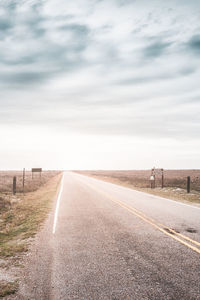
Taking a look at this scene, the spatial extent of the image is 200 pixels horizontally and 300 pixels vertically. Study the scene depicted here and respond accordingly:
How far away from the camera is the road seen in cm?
422

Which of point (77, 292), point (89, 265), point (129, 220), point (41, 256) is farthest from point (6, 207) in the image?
point (77, 292)

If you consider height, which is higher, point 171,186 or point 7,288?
point 7,288

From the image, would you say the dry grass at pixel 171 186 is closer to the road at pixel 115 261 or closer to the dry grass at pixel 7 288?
the road at pixel 115 261

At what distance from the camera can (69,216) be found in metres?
11.1

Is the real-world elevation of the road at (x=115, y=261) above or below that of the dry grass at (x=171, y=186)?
above

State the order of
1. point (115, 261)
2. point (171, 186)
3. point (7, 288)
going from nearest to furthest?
point (7, 288) < point (115, 261) < point (171, 186)

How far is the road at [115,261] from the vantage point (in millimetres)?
4219

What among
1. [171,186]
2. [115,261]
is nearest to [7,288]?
[115,261]

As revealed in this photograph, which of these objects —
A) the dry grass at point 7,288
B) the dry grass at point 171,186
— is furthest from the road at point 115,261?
the dry grass at point 171,186

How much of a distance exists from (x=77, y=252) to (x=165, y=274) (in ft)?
7.78

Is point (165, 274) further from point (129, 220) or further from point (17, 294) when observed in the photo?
point (129, 220)

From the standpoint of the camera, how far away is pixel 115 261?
555 cm

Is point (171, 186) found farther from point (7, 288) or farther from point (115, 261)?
point (7, 288)

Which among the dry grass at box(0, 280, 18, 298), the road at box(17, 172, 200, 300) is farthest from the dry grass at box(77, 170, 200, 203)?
the dry grass at box(0, 280, 18, 298)
